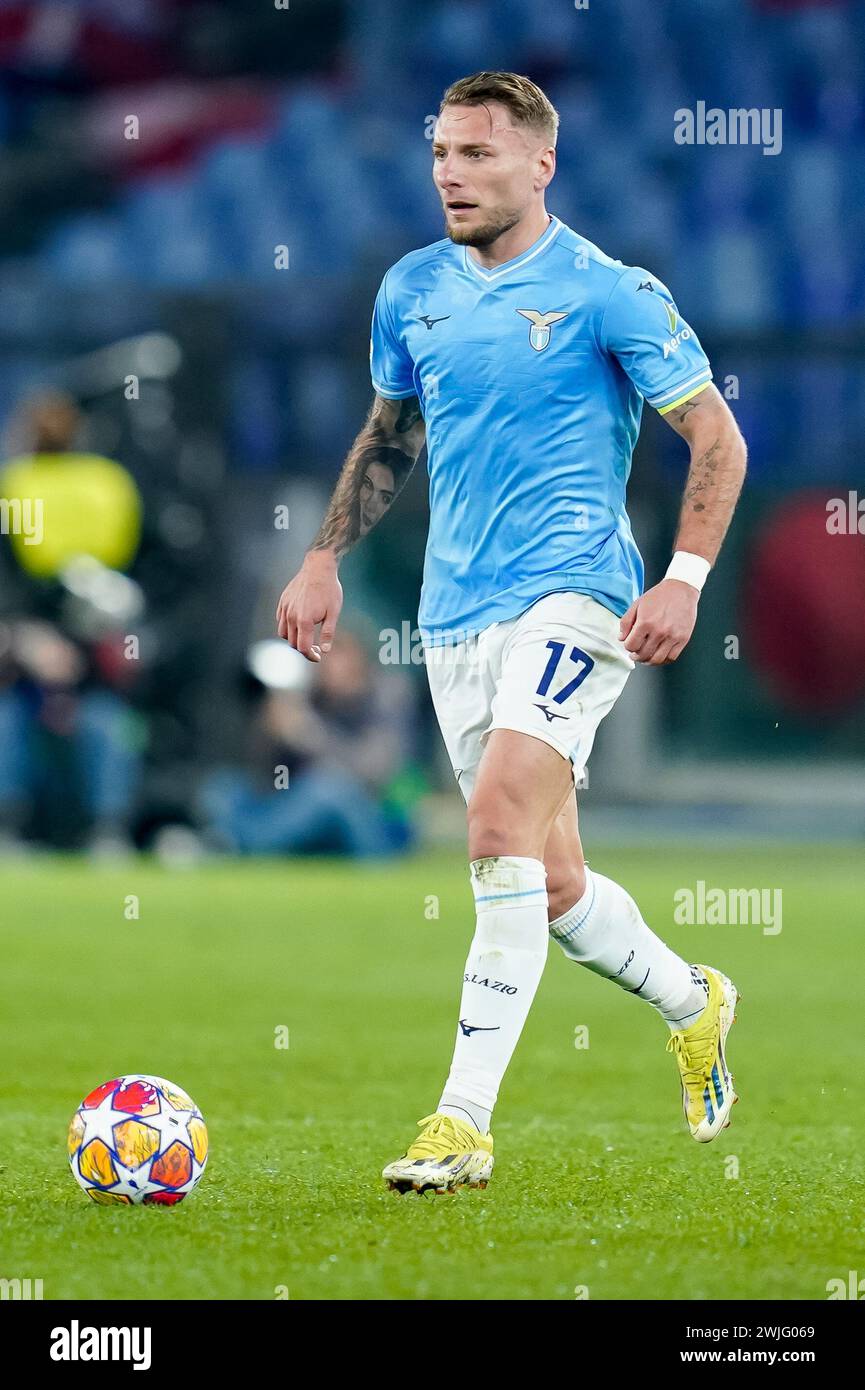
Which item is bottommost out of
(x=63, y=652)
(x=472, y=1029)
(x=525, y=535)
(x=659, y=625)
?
(x=472, y=1029)

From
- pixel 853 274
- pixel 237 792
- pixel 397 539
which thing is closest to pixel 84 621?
pixel 237 792

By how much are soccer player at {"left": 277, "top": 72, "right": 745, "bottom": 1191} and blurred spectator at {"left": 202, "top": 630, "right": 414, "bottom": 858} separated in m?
7.63

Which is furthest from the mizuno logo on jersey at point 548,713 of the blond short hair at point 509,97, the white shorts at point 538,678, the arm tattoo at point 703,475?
the blond short hair at point 509,97

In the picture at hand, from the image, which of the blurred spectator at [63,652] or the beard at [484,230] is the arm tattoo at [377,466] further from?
the blurred spectator at [63,652]

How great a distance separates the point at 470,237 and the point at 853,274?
1381 centimetres

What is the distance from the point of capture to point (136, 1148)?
4.16 metres

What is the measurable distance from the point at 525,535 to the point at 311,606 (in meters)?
0.51

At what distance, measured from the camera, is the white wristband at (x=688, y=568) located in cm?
434

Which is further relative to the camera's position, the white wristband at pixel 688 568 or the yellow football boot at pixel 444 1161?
the white wristband at pixel 688 568

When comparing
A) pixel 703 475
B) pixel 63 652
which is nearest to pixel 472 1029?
pixel 703 475

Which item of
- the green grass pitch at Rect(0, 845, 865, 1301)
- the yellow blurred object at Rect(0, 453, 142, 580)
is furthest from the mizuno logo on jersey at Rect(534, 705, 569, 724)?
the yellow blurred object at Rect(0, 453, 142, 580)

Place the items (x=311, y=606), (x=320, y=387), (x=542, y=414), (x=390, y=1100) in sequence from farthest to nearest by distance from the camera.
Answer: (x=320, y=387) < (x=390, y=1100) < (x=311, y=606) < (x=542, y=414)

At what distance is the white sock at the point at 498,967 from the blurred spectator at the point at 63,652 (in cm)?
815

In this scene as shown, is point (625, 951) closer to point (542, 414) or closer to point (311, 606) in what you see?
point (311, 606)
